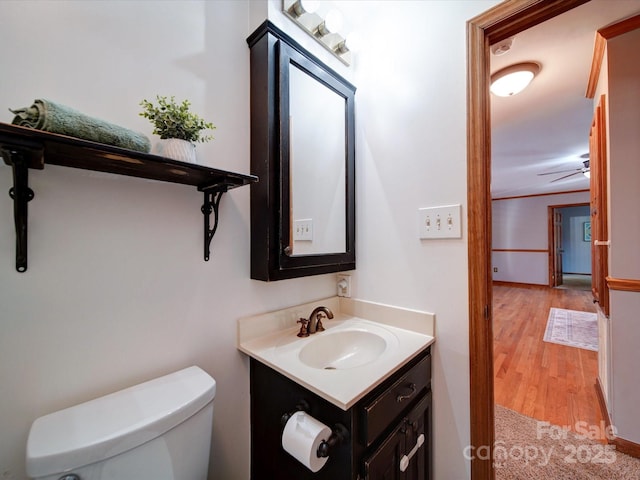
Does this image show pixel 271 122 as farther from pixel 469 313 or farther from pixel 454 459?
pixel 454 459

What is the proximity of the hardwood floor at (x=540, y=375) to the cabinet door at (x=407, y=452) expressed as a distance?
1.31m

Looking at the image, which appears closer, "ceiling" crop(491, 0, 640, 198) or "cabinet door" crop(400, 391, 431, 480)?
"cabinet door" crop(400, 391, 431, 480)

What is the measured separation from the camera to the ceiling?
135 cm

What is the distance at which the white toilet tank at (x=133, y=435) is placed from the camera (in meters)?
0.53

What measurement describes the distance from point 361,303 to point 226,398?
733 millimetres

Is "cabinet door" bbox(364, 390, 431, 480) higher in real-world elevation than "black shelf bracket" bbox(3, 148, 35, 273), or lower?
lower

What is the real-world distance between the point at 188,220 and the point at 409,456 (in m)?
1.16

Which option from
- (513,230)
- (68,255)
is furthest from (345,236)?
(513,230)

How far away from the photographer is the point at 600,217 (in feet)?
5.54

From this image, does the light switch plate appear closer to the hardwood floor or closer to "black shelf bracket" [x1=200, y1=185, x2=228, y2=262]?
"black shelf bracket" [x1=200, y1=185, x2=228, y2=262]

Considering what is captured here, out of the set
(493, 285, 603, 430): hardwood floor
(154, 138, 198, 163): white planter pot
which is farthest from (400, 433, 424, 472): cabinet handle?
(493, 285, 603, 430): hardwood floor

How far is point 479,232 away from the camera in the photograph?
3.16 feet

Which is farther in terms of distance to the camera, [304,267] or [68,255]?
[304,267]

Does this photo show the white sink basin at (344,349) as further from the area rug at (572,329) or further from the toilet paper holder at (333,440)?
the area rug at (572,329)
